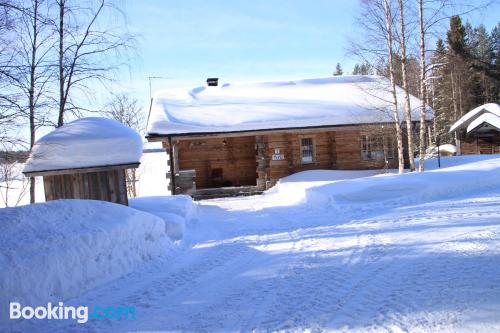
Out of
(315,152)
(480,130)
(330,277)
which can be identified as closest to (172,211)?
(330,277)

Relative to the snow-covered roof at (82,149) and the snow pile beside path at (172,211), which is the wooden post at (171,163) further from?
the snow-covered roof at (82,149)

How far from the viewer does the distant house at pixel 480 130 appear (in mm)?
28703

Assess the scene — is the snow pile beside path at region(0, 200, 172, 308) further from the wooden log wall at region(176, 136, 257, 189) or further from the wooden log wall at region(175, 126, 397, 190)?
the wooden log wall at region(176, 136, 257, 189)

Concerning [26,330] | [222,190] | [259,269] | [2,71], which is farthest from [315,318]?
[222,190]

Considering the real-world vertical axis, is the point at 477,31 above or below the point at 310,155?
above

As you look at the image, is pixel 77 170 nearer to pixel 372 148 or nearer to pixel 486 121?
pixel 372 148

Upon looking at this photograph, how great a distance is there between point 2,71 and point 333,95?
1743 cm

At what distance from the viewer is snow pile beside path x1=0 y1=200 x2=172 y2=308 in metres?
4.65

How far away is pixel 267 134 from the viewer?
17828mm

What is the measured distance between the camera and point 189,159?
2020 cm

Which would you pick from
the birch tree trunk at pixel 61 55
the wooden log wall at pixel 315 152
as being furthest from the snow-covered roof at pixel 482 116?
the birch tree trunk at pixel 61 55

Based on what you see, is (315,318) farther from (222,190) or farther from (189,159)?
(189,159)

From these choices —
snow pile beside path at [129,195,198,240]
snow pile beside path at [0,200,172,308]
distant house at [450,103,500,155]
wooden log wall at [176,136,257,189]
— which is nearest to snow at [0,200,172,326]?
snow pile beside path at [0,200,172,308]

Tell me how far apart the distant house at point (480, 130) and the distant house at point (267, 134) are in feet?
39.8
